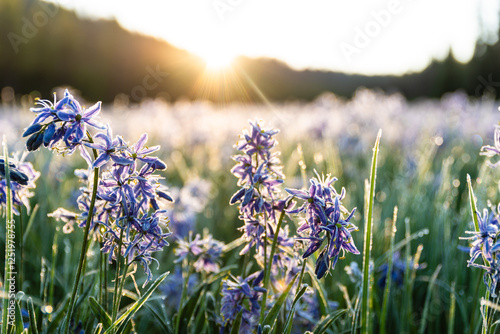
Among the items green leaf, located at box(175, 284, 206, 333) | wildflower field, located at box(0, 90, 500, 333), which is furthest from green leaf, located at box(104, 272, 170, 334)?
green leaf, located at box(175, 284, 206, 333)

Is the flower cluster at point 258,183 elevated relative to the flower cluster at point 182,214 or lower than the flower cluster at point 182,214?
elevated

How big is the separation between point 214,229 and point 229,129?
203 inches

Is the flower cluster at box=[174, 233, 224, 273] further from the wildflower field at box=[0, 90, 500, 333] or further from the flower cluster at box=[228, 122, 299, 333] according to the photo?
the flower cluster at box=[228, 122, 299, 333]

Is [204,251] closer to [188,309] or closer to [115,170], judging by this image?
[188,309]

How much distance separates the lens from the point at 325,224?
1.21 meters

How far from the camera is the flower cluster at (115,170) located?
3.80 feet

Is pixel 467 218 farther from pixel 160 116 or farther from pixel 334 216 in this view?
pixel 160 116

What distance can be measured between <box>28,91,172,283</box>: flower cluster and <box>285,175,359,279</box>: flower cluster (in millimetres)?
403

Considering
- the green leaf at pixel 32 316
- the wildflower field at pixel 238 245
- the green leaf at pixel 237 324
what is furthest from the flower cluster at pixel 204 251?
the green leaf at pixel 32 316

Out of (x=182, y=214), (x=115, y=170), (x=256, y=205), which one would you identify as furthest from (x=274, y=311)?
(x=182, y=214)

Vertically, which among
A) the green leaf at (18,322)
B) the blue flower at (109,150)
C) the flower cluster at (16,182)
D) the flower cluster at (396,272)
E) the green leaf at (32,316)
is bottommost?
the flower cluster at (396,272)

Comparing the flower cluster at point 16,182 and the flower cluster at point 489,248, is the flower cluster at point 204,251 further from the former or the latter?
the flower cluster at point 489,248

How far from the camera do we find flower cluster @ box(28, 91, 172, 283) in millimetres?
1157

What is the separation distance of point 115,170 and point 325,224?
0.59 metres
